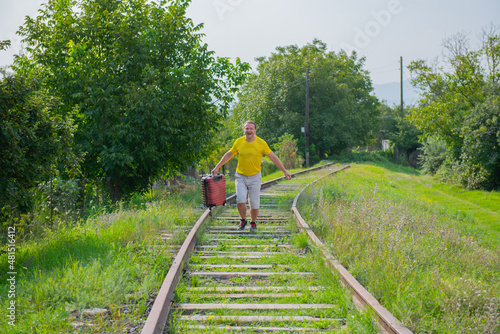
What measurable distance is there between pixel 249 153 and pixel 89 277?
3768 mm

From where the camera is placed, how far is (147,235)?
6.95 m

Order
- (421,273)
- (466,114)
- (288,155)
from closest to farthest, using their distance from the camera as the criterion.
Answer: (421,273)
(466,114)
(288,155)

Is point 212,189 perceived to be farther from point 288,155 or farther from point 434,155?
point 434,155

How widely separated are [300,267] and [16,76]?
5521mm

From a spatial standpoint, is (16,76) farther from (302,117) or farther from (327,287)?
(302,117)

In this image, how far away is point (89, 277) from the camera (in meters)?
4.62

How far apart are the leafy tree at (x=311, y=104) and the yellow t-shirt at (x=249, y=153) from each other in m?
36.0

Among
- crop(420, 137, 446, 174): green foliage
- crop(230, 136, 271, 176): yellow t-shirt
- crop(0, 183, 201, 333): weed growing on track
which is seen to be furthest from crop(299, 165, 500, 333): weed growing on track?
crop(420, 137, 446, 174): green foliage

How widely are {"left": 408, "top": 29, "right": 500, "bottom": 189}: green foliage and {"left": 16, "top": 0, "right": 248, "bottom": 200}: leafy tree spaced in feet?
43.8

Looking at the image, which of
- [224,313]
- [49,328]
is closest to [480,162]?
[224,313]

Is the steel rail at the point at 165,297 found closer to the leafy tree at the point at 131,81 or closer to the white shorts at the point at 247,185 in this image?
the white shorts at the point at 247,185

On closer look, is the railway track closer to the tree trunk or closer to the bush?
the tree trunk

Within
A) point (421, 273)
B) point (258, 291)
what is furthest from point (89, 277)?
point (421, 273)

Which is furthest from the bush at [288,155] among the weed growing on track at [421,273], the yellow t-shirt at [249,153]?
the yellow t-shirt at [249,153]
